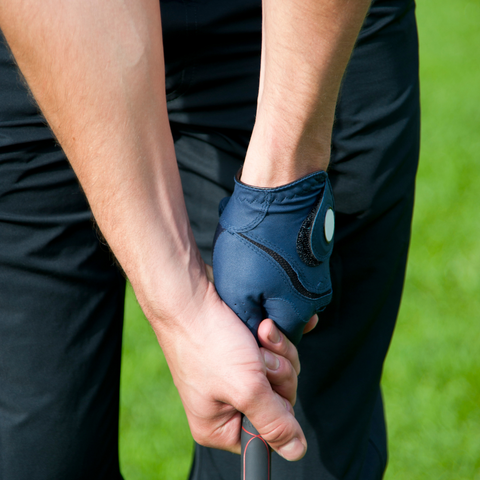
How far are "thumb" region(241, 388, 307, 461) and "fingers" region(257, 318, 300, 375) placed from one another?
7 centimetres

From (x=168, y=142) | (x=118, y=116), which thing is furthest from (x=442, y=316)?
(x=118, y=116)

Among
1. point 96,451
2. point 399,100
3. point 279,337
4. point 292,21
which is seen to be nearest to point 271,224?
point 279,337

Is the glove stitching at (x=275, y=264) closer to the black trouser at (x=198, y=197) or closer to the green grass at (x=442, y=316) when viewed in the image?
the black trouser at (x=198, y=197)

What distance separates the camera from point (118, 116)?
836mm

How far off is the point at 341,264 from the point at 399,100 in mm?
385

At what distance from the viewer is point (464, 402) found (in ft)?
7.08

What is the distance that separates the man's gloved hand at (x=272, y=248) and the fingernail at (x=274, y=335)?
0.09ft

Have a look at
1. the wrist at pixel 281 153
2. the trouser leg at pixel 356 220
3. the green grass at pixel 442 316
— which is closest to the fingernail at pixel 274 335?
the wrist at pixel 281 153

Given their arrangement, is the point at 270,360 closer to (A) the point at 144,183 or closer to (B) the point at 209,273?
(B) the point at 209,273

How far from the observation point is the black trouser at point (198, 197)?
1111 mm

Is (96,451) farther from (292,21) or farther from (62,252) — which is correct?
(292,21)

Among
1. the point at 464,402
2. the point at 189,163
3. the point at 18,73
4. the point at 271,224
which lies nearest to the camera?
the point at 271,224

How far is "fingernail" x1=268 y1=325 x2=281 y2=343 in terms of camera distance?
0.96 metres

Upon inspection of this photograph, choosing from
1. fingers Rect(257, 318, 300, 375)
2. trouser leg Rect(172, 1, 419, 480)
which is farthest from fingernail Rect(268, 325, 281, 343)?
trouser leg Rect(172, 1, 419, 480)
